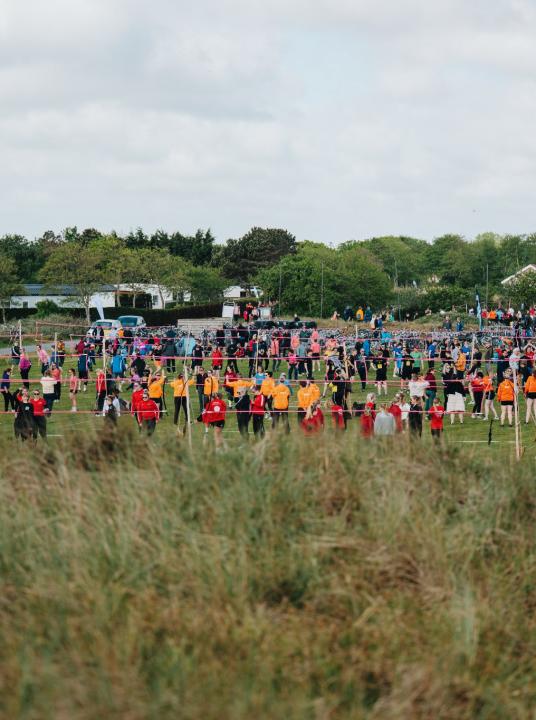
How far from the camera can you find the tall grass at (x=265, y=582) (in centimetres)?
522

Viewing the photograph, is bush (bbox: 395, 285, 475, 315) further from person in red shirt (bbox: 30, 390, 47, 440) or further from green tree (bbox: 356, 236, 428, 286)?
green tree (bbox: 356, 236, 428, 286)

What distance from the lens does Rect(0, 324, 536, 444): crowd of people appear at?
17.2 m

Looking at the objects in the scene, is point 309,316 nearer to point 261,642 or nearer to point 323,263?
point 323,263

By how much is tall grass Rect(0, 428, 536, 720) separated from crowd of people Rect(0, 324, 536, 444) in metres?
1.30

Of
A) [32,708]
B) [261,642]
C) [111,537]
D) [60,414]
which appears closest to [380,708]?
[261,642]

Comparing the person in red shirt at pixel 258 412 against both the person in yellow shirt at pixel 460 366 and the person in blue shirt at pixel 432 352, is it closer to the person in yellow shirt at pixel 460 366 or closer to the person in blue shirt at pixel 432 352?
the person in yellow shirt at pixel 460 366

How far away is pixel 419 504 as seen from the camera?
7.68 meters

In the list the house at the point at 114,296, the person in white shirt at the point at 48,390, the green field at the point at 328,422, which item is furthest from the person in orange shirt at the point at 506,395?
the house at the point at 114,296

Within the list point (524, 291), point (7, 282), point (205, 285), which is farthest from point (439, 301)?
point (7, 282)

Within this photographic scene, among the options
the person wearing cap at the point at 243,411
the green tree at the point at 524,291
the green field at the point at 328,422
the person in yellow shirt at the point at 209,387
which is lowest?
the green field at the point at 328,422

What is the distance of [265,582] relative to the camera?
651 centimetres

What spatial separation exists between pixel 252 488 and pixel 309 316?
179 ft

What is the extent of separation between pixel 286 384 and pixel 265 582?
16.0 meters

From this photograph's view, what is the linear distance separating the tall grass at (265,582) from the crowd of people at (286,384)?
1298mm
